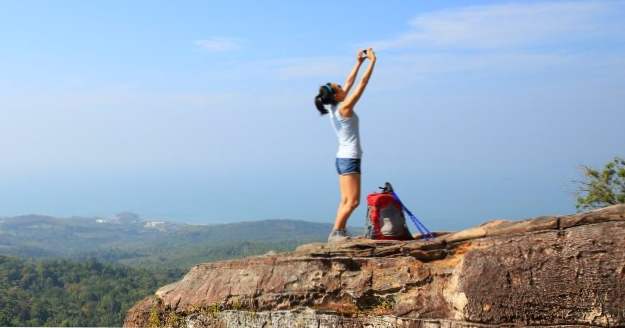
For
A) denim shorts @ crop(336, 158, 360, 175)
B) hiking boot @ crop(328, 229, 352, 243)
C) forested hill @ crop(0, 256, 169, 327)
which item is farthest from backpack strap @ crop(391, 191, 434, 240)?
forested hill @ crop(0, 256, 169, 327)

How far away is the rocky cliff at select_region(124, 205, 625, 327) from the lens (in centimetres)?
952

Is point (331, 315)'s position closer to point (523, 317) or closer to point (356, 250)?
point (356, 250)

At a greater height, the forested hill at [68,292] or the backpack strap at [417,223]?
the backpack strap at [417,223]

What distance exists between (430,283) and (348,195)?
2.63 metres

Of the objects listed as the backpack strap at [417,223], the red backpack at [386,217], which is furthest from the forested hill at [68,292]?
the backpack strap at [417,223]

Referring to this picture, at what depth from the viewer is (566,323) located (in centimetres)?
938

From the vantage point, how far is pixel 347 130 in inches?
498

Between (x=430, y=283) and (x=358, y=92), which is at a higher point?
(x=358, y=92)

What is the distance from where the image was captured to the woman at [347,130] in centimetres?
1259

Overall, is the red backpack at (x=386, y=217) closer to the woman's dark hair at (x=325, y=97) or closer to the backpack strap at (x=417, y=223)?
the backpack strap at (x=417, y=223)

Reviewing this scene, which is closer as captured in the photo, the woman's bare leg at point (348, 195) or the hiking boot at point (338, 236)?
the woman's bare leg at point (348, 195)

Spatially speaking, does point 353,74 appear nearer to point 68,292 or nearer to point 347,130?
point 347,130

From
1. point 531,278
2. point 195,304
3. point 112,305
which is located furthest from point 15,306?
point 531,278

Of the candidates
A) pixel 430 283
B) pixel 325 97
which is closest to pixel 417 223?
pixel 430 283
